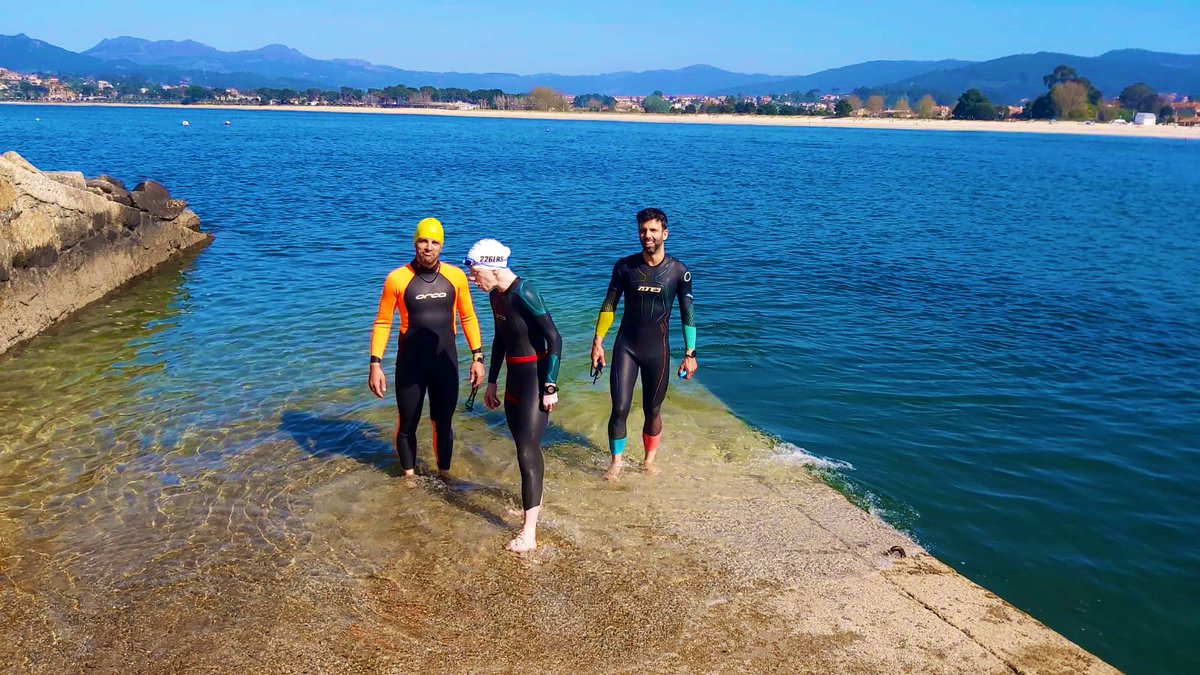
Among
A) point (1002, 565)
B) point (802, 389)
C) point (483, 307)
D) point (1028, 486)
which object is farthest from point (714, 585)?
point (483, 307)

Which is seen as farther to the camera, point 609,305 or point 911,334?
point 911,334

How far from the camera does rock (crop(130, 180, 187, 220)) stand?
18766 millimetres

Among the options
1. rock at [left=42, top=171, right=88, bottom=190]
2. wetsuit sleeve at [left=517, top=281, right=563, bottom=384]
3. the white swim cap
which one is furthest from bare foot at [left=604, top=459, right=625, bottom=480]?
rock at [left=42, top=171, right=88, bottom=190]

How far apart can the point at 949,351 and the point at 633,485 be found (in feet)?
26.1

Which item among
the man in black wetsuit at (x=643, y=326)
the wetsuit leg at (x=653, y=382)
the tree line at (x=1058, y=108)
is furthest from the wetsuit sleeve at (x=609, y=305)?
the tree line at (x=1058, y=108)

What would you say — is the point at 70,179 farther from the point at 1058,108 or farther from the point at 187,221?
the point at 1058,108

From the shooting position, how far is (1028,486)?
830 cm

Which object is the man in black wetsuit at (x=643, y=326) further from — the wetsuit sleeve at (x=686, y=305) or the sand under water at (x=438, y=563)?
the sand under water at (x=438, y=563)

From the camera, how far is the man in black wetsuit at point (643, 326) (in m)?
7.39

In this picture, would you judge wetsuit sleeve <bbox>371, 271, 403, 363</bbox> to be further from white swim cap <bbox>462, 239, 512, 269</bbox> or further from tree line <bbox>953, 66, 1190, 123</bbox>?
tree line <bbox>953, 66, 1190, 123</bbox>

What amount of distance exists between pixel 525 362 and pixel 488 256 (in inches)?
36.8

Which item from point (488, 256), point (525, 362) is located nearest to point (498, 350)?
point (525, 362)

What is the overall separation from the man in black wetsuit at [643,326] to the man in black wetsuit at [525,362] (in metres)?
1.33

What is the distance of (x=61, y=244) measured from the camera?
1384 centimetres
